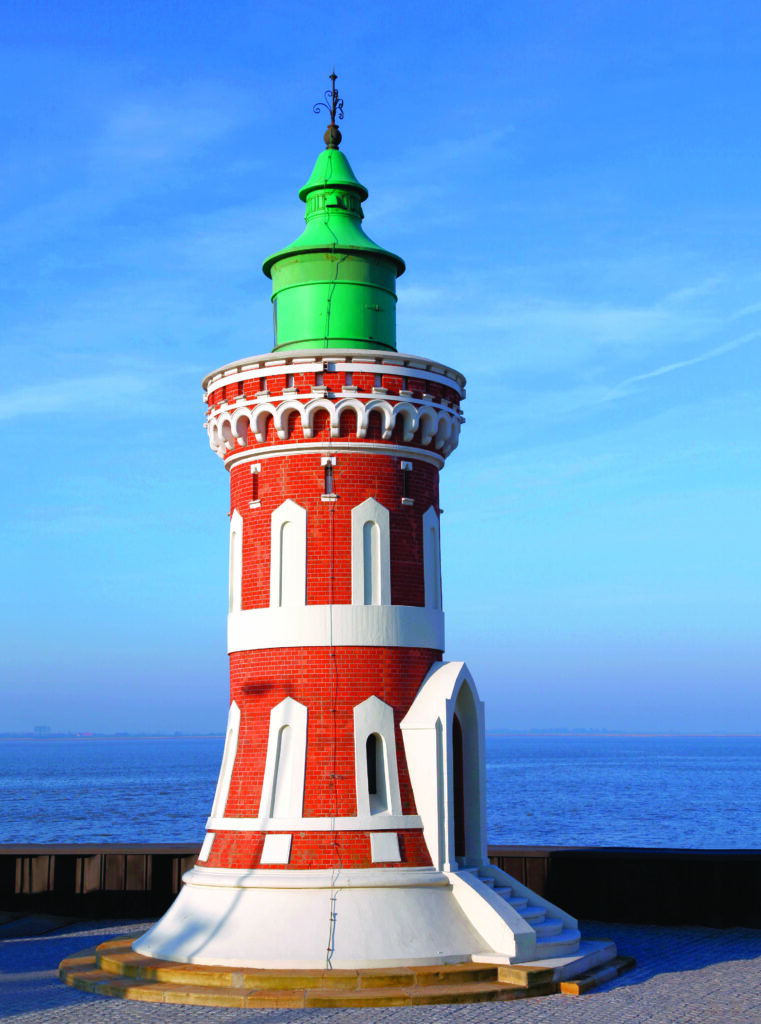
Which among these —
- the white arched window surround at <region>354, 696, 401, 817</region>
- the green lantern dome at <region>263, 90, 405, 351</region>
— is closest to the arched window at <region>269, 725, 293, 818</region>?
the white arched window surround at <region>354, 696, 401, 817</region>

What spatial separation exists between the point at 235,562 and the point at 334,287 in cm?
448

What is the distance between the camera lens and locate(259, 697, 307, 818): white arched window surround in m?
16.0

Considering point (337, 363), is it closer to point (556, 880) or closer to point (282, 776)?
point (282, 776)

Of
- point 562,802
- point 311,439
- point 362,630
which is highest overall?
point 311,439

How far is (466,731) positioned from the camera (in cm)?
1772

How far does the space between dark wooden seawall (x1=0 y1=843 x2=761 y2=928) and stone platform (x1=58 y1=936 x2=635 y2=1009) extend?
5184mm

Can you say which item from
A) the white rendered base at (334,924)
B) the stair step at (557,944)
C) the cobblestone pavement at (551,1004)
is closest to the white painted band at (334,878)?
the white rendered base at (334,924)

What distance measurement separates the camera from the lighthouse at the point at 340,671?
15.3 meters

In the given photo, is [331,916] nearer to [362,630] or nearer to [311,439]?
[362,630]

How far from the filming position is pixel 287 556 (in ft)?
56.0

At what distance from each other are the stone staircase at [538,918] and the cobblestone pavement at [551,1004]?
82 centimetres

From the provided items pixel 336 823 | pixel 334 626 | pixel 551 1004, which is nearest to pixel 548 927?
pixel 551 1004

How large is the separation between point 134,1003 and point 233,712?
4546 mm

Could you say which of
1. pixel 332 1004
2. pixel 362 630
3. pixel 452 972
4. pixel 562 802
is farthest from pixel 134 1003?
pixel 562 802
